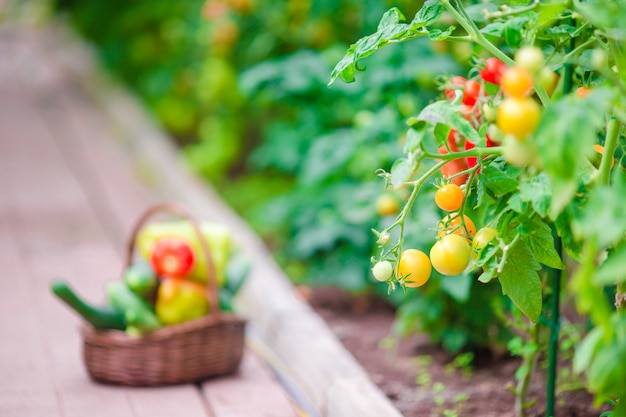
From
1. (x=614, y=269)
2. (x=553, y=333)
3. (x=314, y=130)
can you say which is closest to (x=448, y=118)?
(x=614, y=269)

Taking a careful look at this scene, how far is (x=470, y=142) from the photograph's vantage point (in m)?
1.52

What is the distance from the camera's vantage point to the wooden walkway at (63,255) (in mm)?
2146

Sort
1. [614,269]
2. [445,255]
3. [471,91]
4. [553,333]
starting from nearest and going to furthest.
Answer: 1. [614,269]
2. [445,255]
3. [471,91]
4. [553,333]

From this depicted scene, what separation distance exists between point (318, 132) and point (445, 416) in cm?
136

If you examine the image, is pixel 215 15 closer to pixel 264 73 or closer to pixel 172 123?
pixel 264 73

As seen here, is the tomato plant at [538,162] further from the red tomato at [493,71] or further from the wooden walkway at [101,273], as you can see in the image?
the wooden walkway at [101,273]

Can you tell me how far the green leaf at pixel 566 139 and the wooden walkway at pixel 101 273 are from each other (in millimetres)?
937

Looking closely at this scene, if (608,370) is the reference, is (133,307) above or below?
below

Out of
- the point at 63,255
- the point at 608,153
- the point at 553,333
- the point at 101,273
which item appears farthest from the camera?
the point at 63,255

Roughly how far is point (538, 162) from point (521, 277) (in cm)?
36

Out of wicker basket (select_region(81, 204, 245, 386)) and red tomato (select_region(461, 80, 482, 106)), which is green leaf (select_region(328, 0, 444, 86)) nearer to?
red tomato (select_region(461, 80, 482, 106))

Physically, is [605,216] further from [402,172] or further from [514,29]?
[514,29]

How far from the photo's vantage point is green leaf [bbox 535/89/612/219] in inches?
42.4

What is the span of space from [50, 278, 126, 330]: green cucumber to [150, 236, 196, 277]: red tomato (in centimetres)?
17
